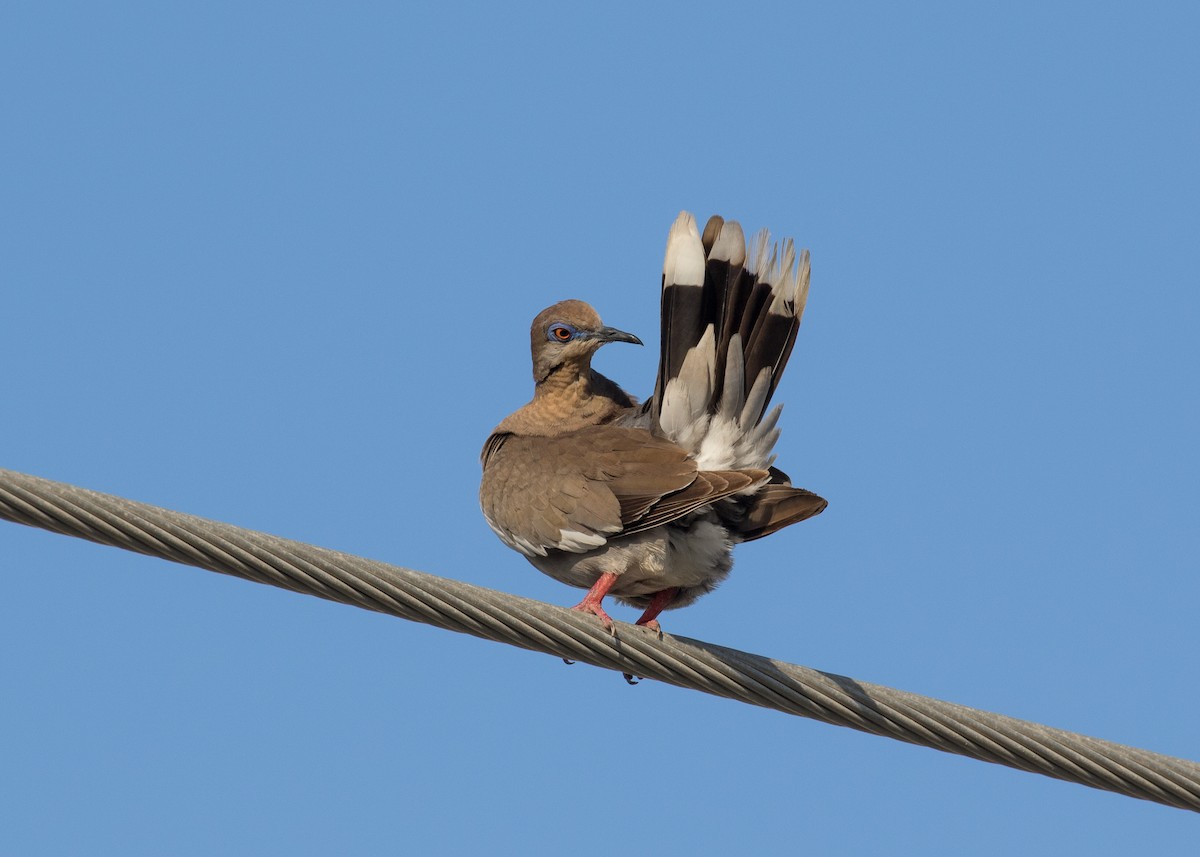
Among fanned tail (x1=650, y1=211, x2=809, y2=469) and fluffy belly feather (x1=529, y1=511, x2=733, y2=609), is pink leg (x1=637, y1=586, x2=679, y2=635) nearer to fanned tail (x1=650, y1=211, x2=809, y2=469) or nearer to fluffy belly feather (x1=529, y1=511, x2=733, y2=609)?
fluffy belly feather (x1=529, y1=511, x2=733, y2=609)

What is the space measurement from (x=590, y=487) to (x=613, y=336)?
4.10 feet

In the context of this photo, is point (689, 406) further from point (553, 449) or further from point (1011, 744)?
point (1011, 744)

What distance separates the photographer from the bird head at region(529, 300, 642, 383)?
7582 millimetres

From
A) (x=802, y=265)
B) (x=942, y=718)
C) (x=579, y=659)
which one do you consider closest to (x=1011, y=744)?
(x=942, y=718)

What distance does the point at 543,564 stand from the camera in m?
6.87

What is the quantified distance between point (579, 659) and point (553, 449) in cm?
209

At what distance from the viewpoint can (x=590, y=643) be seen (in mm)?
4957

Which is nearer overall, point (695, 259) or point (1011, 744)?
point (1011, 744)

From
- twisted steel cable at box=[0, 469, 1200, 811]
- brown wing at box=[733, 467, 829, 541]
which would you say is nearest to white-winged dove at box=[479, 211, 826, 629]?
brown wing at box=[733, 467, 829, 541]

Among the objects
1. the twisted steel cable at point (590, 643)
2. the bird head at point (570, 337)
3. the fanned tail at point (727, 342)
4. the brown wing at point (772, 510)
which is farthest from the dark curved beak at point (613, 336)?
the twisted steel cable at point (590, 643)

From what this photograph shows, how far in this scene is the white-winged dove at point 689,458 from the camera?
21.1 feet

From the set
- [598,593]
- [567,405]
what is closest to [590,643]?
[598,593]

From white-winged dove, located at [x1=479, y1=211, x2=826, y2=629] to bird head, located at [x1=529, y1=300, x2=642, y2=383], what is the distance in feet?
2.73

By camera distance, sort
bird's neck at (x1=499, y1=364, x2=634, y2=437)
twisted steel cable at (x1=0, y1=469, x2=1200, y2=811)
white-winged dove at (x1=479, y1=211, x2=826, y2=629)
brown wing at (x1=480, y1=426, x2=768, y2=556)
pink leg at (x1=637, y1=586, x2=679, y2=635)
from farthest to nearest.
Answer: bird's neck at (x1=499, y1=364, x2=634, y2=437) < pink leg at (x1=637, y1=586, x2=679, y2=635) < white-winged dove at (x1=479, y1=211, x2=826, y2=629) < brown wing at (x1=480, y1=426, x2=768, y2=556) < twisted steel cable at (x1=0, y1=469, x2=1200, y2=811)
